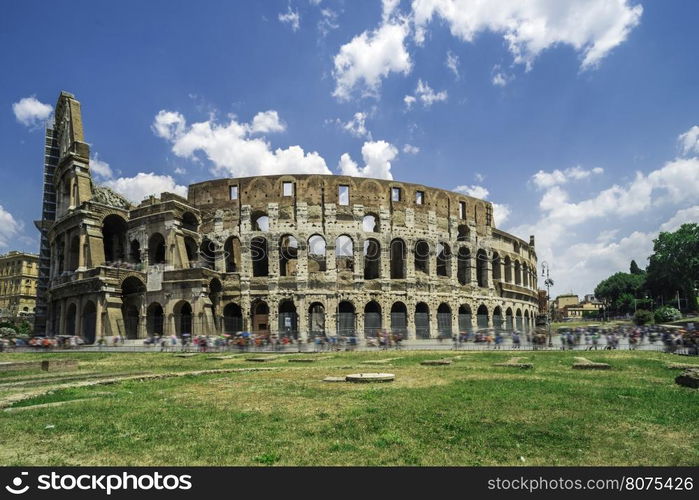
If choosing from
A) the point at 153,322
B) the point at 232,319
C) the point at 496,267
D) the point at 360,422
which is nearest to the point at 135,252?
the point at 153,322

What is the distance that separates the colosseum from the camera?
35.9 m

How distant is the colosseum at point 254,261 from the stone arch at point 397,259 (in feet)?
0.89

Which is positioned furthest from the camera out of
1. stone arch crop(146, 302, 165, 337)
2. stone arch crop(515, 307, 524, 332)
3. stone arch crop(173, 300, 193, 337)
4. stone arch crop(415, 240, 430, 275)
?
stone arch crop(515, 307, 524, 332)

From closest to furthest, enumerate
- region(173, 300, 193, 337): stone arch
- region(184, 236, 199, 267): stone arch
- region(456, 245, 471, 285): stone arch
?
region(173, 300, 193, 337): stone arch, region(184, 236, 199, 267): stone arch, region(456, 245, 471, 285): stone arch

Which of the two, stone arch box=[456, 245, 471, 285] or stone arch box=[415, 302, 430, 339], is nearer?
stone arch box=[415, 302, 430, 339]

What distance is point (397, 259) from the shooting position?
142ft

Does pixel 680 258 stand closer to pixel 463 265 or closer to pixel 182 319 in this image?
pixel 463 265

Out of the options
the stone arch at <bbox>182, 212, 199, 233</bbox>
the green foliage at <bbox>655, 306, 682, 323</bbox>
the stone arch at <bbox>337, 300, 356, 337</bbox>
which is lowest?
the green foliage at <bbox>655, 306, 682, 323</bbox>

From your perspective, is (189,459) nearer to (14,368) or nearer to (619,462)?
(619,462)

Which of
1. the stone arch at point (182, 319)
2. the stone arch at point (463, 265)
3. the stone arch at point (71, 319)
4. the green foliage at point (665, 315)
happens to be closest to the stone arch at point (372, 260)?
the stone arch at point (463, 265)

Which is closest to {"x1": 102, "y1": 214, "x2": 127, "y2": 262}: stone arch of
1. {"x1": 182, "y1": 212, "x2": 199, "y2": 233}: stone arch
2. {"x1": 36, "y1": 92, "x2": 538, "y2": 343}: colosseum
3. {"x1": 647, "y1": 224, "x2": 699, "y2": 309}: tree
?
{"x1": 36, "y1": 92, "x2": 538, "y2": 343}: colosseum

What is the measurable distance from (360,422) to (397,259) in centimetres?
3611

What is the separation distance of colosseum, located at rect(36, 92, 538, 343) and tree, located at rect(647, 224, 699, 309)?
46049 mm

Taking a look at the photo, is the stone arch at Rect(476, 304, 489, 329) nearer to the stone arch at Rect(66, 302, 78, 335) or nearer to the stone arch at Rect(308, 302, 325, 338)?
the stone arch at Rect(308, 302, 325, 338)
